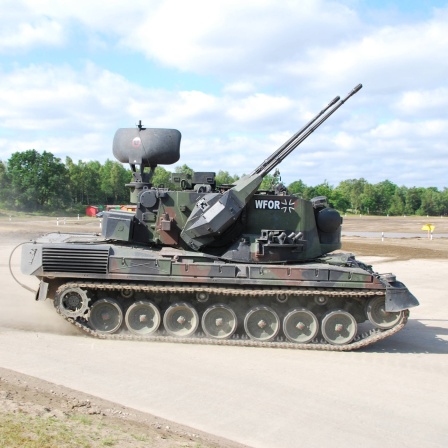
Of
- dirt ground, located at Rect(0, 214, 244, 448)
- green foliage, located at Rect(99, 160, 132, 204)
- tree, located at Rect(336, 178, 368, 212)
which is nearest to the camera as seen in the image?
dirt ground, located at Rect(0, 214, 244, 448)

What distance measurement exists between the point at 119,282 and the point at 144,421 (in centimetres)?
512

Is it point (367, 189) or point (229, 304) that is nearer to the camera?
point (229, 304)

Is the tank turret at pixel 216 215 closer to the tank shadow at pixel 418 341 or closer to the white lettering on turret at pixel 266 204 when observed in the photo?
the white lettering on turret at pixel 266 204

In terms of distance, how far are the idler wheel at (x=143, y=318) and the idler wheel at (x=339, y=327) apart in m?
3.63

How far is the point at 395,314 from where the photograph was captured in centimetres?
1238

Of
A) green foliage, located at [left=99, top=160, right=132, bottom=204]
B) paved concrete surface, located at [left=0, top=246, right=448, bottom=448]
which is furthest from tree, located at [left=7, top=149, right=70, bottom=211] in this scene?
paved concrete surface, located at [left=0, top=246, right=448, bottom=448]

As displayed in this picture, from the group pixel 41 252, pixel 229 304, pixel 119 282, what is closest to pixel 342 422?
pixel 229 304

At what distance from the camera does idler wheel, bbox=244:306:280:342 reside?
41.3ft

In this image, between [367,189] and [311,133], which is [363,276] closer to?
[311,133]

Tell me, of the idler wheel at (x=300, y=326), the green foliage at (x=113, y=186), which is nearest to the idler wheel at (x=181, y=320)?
the idler wheel at (x=300, y=326)

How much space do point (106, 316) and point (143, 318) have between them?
82cm

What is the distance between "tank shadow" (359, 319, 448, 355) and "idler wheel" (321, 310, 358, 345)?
20.9 inches

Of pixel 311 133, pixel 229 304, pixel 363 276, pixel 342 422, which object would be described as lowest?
pixel 342 422

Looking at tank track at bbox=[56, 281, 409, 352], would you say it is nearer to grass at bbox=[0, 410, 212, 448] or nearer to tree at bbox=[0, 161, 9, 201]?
grass at bbox=[0, 410, 212, 448]
